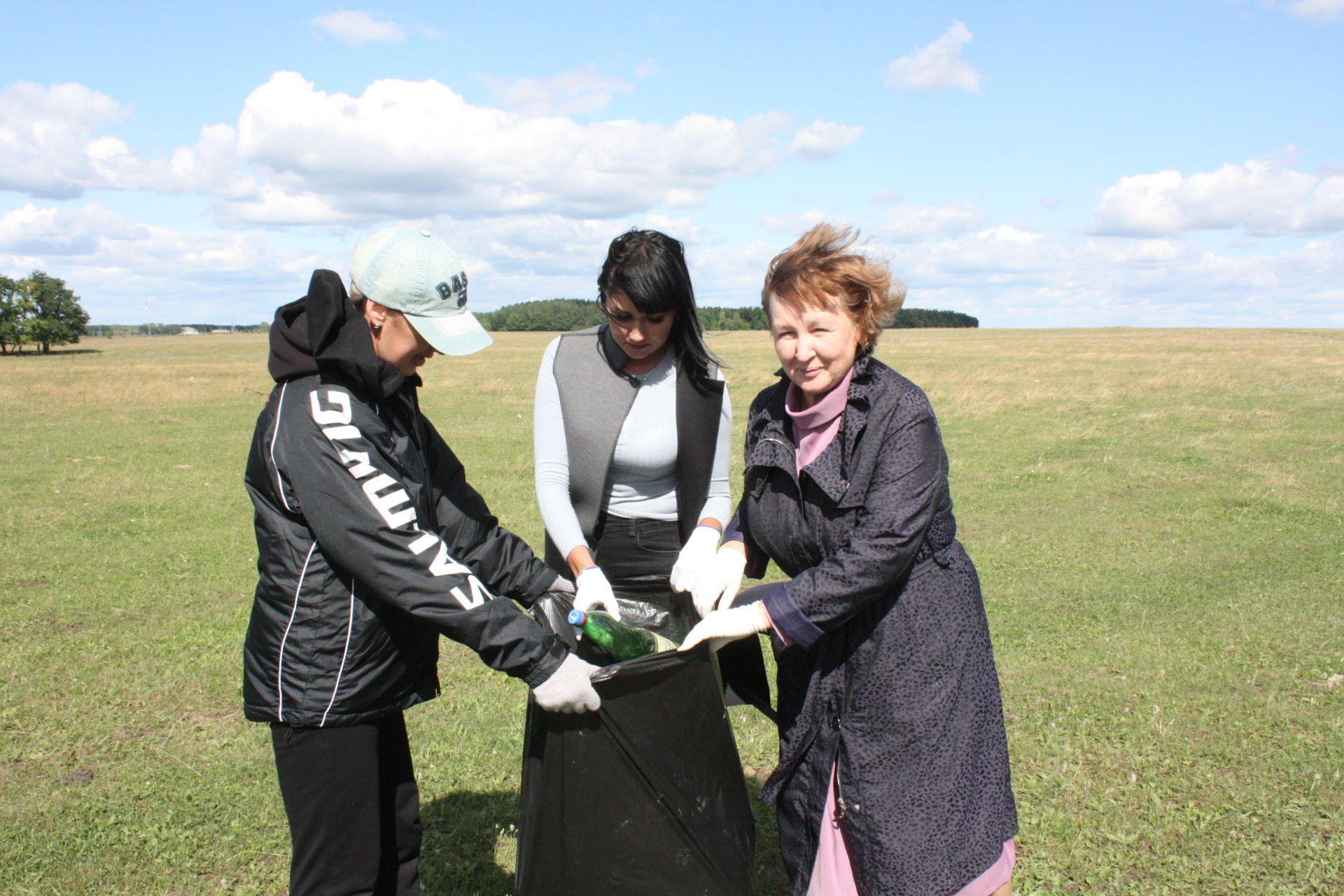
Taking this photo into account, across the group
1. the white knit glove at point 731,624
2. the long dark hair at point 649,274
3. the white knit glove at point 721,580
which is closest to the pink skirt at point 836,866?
the white knit glove at point 731,624

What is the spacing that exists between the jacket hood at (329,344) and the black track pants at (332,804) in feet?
2.79

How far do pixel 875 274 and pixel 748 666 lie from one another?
Answer: 1220 millimetres

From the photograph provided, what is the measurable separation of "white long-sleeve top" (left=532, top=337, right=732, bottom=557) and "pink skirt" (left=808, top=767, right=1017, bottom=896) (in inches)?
46.0

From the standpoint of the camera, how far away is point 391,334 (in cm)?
221

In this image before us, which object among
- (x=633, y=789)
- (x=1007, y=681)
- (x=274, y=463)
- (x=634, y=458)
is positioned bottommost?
(x=1007, y=681)

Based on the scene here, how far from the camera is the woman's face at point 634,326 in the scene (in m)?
2.93

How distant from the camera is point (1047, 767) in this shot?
410 cm

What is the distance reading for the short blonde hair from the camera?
Answer: 6.73 ft

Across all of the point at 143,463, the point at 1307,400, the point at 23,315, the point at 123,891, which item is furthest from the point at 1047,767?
the point at 23,315

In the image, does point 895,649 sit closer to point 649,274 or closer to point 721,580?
point 721,580

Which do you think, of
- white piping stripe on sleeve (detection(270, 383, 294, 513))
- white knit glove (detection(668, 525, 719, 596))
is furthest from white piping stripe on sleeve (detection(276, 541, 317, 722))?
white knit glove (detection(668, 525, 719, 596))

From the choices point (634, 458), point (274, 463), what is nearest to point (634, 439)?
point (634, 458)

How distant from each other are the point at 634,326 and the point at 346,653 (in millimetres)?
1363

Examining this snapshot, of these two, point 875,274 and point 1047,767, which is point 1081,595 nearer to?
point 1047,767
